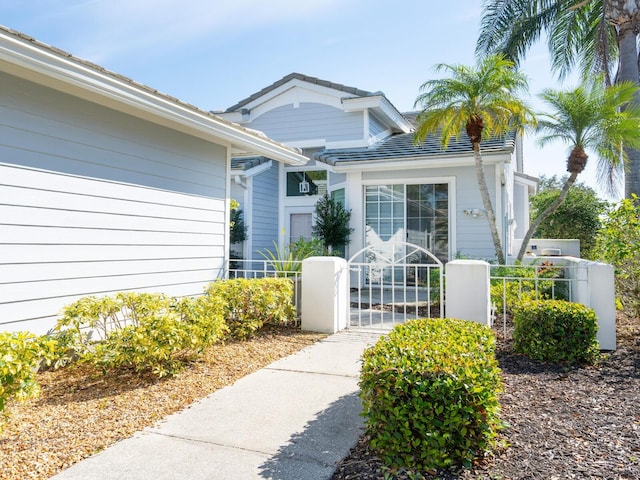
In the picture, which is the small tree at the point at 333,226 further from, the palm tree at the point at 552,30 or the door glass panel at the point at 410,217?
the palm tree at the point at 552,30

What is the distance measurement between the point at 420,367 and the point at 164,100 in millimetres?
4334

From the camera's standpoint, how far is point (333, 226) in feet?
34.9

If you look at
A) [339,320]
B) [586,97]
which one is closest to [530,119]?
[586,97]

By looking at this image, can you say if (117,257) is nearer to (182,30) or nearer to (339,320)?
(339,320)

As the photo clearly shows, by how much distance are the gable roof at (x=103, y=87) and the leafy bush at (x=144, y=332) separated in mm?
2168

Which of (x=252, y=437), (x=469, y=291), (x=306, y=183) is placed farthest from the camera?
(x=306, y=183)

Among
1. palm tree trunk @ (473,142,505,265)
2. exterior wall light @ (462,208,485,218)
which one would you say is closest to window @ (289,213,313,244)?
exterior wall light @ (462,208,485,218)

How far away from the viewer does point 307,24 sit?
880 cm

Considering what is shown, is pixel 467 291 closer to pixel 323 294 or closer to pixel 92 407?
pixel 323 294

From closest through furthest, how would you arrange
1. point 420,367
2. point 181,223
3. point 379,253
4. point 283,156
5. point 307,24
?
point 420,367, point 181,223, point 283,156, point 307,24, point 379,253

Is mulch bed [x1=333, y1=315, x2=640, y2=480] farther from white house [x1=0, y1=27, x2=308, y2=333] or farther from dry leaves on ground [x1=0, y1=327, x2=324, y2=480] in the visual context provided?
white house [x1=0, y1=27, x2=308, y2=333]

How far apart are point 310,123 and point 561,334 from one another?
10.5 meters

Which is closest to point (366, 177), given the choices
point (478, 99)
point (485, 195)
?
point (485, 195)

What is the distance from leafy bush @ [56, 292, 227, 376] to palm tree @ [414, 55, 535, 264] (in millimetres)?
5824
